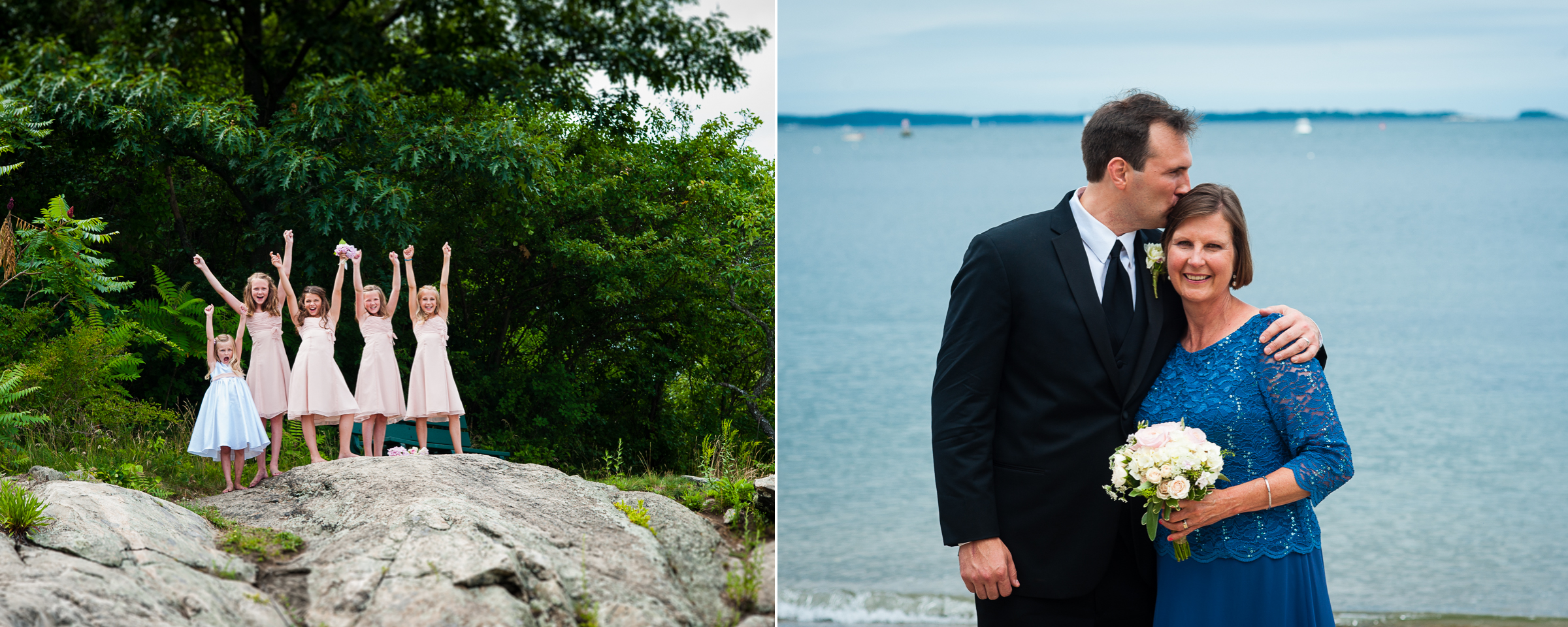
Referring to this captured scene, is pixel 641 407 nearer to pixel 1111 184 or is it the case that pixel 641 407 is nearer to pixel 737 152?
pixel 737 152

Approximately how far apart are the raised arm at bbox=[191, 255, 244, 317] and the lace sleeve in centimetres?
431

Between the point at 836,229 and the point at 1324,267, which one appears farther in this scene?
the point at 836,229

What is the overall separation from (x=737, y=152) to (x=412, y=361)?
1854 millimetres

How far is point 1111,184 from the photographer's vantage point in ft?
10.1

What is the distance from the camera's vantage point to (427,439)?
16.1 feet

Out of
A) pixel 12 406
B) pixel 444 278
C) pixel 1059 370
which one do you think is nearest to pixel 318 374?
pixel 444 278

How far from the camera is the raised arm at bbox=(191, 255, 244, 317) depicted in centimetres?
483

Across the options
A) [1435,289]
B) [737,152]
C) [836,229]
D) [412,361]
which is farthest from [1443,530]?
[836,229]

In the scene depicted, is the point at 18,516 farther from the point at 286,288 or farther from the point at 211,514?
the point at 286,288

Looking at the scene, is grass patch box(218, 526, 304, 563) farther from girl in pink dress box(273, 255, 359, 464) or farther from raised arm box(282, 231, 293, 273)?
raised arm box(282, 231, 293, 273)

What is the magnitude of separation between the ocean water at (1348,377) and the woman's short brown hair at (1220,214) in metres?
5.89

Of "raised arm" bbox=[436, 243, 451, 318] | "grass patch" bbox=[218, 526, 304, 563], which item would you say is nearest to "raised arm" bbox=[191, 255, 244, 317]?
"raised arm" bbox=[436, 243, 451, 318]

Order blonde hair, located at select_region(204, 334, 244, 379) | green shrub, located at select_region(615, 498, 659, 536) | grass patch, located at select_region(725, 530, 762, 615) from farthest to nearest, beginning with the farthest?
blonde hair, located at select_region(204, 334, 244, 379), green shrub, located at select_region(615, 498, 659, 536), grass patch, located at select_region(725, 530, 762, 615)

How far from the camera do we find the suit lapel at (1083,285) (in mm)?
2912
